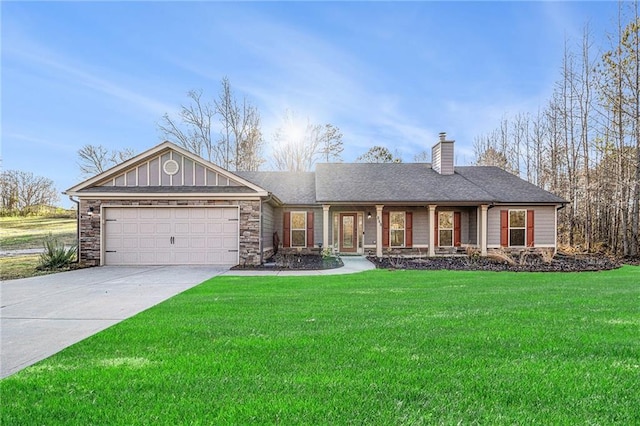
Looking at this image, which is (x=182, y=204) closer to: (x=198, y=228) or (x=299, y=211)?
(x=198, y=228)

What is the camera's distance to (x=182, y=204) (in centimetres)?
1242

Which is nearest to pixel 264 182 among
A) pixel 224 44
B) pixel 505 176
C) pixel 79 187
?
pixel 224 44

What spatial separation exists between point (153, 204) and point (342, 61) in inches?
429

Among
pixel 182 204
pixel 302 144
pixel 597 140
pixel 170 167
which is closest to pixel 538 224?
pixel 597 140

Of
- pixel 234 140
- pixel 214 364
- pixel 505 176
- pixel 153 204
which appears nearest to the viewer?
pixel 214 364

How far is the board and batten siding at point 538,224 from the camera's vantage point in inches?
650

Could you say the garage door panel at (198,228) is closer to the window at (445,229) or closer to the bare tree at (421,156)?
the window at (445,229)

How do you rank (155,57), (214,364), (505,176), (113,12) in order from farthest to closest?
(505,176)
(155,57)
(113,12)
(214,364)

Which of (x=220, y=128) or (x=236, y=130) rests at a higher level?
(x=220, y=128)

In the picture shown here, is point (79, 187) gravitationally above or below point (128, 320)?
above

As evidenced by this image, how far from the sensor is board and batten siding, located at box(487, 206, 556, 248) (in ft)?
54.1

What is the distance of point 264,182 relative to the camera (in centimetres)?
1878

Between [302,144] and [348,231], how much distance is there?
1369 cm

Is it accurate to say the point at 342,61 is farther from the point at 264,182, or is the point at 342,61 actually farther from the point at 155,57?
the point at 155,57
